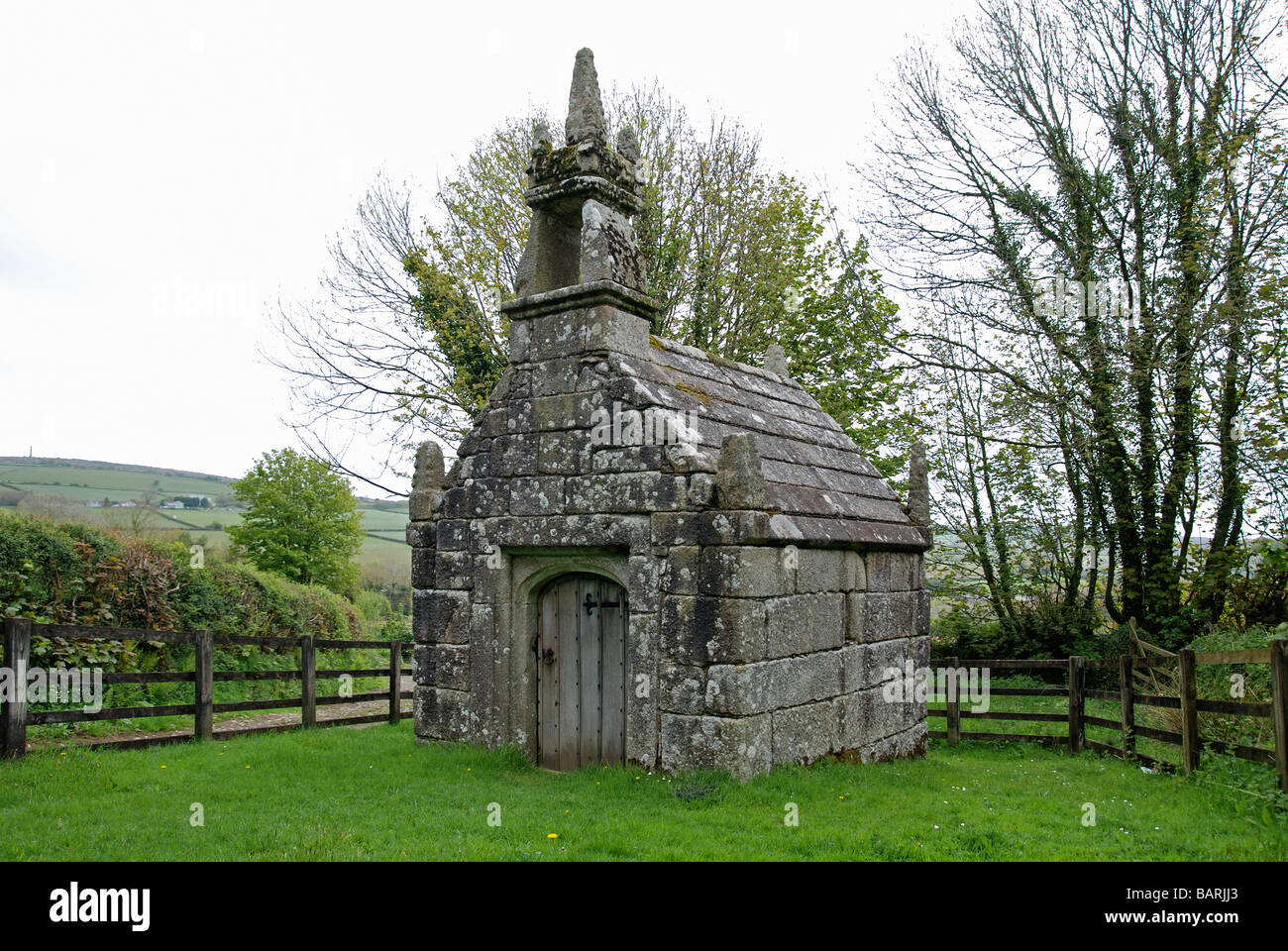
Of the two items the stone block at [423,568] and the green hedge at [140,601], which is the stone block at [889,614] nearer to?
the stone block at [423,568]

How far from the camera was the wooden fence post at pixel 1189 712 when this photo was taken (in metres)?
8.32

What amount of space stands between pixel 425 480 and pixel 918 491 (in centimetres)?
574

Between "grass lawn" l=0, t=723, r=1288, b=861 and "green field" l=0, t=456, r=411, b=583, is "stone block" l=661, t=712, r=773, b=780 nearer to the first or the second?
"grass lawn" l=0, t=723, r=1288, b=861

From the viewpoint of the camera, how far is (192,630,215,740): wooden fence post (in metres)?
9.78

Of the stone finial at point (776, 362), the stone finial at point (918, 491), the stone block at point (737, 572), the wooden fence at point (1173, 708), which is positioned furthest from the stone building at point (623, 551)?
the wooden fence at point (1173, 708)

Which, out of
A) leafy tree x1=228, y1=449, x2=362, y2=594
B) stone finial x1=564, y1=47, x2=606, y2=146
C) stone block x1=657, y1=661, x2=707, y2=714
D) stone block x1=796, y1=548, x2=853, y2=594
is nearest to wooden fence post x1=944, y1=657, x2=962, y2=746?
stone block x1=796, y1=548, x2=853, y2=594

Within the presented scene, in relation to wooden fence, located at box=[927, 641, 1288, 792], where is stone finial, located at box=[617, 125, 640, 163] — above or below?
above

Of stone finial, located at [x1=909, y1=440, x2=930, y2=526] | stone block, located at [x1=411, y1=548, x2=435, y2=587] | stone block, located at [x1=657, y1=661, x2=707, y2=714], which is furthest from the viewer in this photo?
stone finial, located at [x1=909, y1=440, x2=930, y2=526]

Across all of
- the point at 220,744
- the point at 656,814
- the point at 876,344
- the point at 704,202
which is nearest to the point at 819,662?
the point at 656,814

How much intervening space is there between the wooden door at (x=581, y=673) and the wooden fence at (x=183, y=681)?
3.86 meters

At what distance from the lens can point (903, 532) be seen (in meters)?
10.0

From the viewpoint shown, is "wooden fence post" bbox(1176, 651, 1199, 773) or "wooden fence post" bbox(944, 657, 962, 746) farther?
"wooden fence post" bbox(944, 657, 962, 746)

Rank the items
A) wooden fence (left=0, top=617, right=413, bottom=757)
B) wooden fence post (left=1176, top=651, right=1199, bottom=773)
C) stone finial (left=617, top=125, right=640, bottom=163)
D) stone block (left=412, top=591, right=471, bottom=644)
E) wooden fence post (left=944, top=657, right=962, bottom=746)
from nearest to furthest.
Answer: wooden fence (left=0, top=617, right=413, bottom=757), wooden fence post (left=1176, top=651, right=1199, bottom=773), stone block (left=412, top=591, right=471, bottom=644), stone finial (left=617, top=125, right=640, bottom=163), wooden fence post (left=944, top=657, right=962, bottom=746)

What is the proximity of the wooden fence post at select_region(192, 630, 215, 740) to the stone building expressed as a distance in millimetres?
2704
